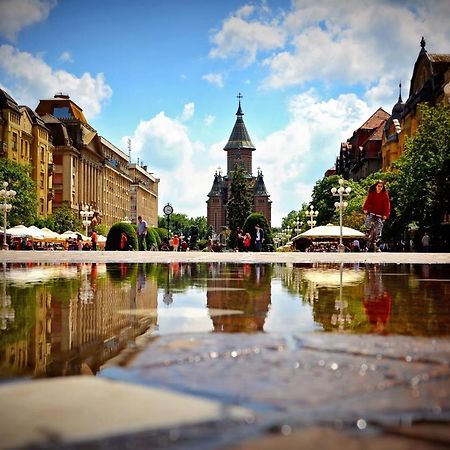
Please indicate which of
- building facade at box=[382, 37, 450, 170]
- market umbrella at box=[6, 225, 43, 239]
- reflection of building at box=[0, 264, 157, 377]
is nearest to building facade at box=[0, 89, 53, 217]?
market umbrella at box=[6, 225, 43, 239]

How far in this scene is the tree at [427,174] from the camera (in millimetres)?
40531

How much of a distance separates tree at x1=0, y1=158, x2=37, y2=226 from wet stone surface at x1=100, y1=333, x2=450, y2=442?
181 feet

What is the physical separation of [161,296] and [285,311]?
1.70m

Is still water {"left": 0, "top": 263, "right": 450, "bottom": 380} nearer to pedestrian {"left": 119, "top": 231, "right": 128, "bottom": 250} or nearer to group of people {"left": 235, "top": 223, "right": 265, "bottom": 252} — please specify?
pedestrian {"left": 119, "top": 231, "right": 128, "bottom": 250}

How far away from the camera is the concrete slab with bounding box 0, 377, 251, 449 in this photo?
5.52 feet

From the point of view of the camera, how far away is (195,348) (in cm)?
296

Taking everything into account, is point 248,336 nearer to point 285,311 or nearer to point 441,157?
point 285,311

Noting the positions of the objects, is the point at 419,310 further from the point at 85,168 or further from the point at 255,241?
the point at 85,168

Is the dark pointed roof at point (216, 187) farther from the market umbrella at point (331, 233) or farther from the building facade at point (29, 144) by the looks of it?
the market umbrella at point (331, 233)

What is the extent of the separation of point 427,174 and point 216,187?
15135cm

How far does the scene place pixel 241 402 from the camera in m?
2.02

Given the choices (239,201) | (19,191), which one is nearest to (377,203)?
(19,191)

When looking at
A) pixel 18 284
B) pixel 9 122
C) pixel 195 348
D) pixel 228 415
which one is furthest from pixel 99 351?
pixel 9 122

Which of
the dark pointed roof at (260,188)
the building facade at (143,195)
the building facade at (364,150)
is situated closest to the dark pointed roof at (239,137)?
the dark pointed roof at (260,188)
